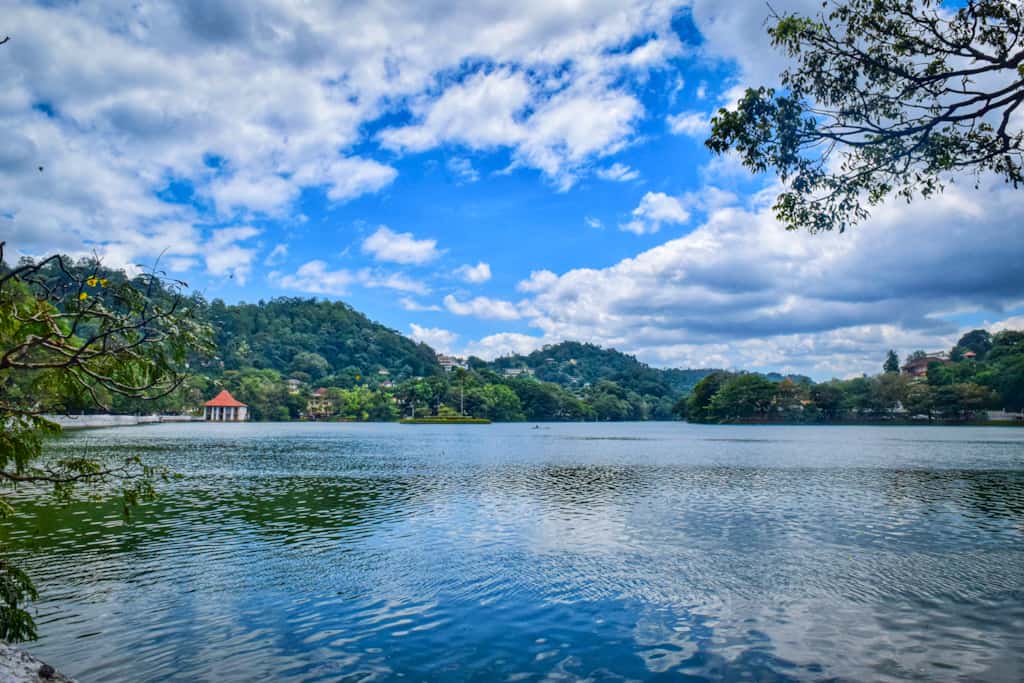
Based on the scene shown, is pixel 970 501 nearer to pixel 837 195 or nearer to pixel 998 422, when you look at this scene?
pixel 837 195

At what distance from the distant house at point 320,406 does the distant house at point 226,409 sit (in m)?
15.8

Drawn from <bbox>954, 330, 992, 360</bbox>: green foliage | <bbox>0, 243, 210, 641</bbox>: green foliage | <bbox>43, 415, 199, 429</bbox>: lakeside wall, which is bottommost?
<bbox>43, 415, 199, 429</bbox>: lakeside wall

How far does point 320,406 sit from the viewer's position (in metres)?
169

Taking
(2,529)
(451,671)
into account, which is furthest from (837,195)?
(2,529)

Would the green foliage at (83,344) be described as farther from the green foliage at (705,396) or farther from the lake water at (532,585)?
the green foliage at (705,396)

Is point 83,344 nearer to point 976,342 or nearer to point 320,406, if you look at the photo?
point 320,406

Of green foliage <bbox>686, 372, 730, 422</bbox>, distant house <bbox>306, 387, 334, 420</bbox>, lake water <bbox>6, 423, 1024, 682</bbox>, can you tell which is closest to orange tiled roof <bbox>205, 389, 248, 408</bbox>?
distant house <bbox>306, 387, 334, 420</bbox>

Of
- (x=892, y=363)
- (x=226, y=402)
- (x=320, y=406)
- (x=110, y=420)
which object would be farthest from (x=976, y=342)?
(x=110, y=420)

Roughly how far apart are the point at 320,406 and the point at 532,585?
164074mm

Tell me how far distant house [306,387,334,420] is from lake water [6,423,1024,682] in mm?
146169

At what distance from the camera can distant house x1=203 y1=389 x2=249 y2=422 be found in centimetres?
16138

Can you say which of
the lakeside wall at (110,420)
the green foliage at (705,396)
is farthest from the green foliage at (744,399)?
the lakeside wall at (110,420)

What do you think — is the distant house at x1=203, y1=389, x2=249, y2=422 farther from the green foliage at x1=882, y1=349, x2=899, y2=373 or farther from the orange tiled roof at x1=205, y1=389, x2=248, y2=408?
the green foliage at x1=882, y1=349, x2=899, y2=373

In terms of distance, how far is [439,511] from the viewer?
22.3 meters
